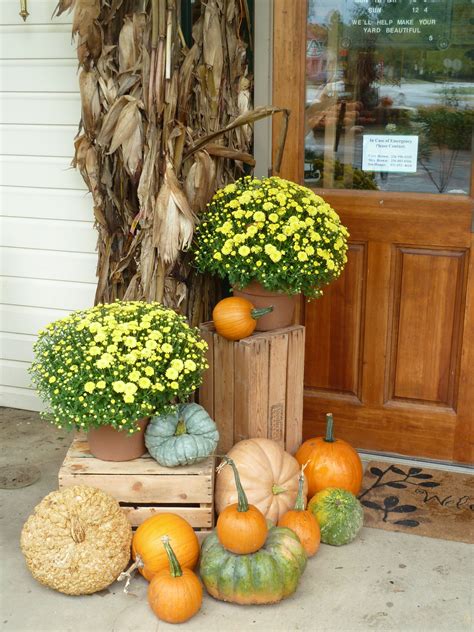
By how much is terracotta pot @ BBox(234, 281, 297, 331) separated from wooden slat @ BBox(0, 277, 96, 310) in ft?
3.72

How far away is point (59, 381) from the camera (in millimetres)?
3258

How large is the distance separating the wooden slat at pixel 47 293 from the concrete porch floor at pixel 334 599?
4.64 ft

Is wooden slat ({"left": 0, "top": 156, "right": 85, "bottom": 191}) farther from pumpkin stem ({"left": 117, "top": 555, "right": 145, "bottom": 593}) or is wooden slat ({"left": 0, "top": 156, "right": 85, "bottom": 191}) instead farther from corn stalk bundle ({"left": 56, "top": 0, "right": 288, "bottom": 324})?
pumpkin stem ({"left": 117, "top": 555, "right": 145, "bottom": 593})

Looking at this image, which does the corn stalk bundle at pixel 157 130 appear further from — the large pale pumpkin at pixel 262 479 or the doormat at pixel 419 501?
the doormat at pixel 419 501

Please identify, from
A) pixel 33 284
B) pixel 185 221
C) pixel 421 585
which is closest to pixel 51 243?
pixel 33 284

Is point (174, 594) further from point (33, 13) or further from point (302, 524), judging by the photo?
point (33, 13)

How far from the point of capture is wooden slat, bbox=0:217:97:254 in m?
4.55

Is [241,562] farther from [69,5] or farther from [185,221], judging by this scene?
[69,5]

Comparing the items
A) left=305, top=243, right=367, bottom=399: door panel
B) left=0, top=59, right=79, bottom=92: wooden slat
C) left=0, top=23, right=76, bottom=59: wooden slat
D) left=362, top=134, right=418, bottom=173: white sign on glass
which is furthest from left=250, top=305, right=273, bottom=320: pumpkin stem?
left=0, top=23, right=76, bottom=59: wooden slat

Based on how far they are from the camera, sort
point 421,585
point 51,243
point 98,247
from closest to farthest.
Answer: point 421,585, point 98,247, point 51,243

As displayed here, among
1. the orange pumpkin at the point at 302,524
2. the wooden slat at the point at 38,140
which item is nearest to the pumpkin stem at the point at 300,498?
the orange pumpkin at the point at 302,524

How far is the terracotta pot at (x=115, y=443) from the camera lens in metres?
3.37

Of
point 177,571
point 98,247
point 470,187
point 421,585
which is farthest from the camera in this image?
point 98,247

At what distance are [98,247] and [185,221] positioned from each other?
0.66 meters
